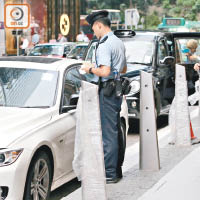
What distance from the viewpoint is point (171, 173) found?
7145mm

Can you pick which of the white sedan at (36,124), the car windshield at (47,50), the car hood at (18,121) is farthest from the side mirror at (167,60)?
the car windshield at (47,50)

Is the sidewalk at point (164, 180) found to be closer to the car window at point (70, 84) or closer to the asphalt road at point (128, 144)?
the asphalt road at point (128, 144)

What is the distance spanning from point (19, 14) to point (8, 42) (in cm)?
2300

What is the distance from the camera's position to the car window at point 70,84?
7.26 m

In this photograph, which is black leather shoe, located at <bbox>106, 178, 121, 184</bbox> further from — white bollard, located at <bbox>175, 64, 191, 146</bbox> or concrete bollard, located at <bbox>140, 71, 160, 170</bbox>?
white bollard, located at <bbox>175, 64, 191, 146</bbox>

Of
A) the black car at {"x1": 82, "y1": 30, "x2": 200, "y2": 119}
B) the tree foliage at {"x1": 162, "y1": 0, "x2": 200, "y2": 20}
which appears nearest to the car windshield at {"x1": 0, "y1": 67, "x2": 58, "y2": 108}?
the black car at {"x1": 82, "y1": 30, "x2": 200, "y2": 119}

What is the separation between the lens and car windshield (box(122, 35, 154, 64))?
1337 cm

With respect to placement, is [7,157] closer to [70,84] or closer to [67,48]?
[70,84]

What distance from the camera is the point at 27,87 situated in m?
7.20

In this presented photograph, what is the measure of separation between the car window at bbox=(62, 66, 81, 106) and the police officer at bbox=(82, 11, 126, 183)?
1.31ft

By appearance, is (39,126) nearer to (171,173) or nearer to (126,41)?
(171,173)

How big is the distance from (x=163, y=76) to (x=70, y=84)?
20.3 feet

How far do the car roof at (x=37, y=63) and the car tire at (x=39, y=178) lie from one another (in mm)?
1405

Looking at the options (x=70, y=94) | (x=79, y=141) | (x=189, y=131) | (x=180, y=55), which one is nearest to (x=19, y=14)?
(x=180, y=55)
